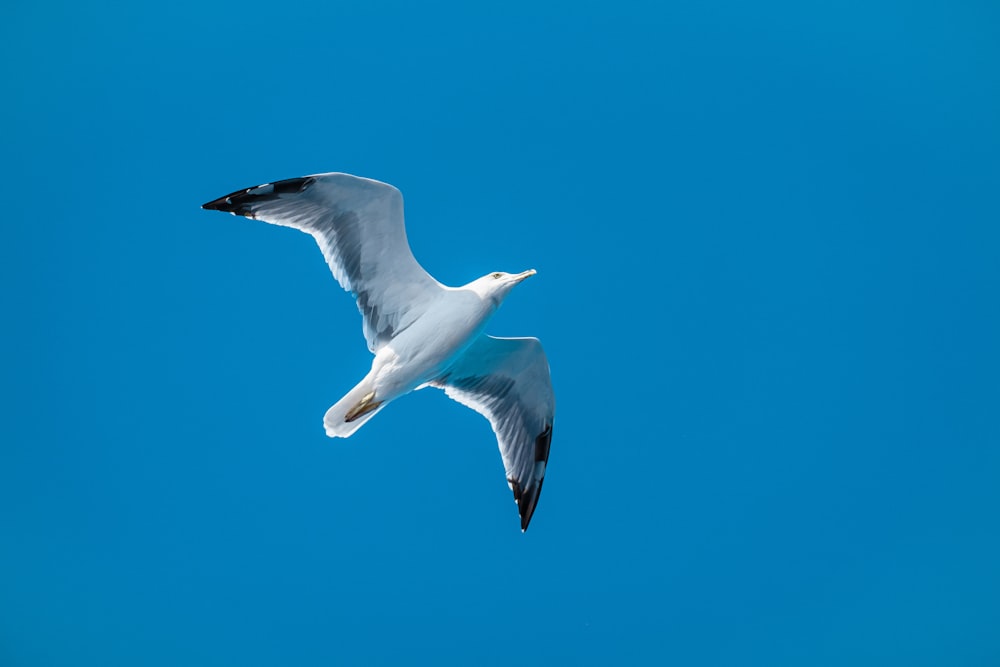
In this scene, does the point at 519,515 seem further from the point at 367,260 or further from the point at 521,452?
the point at 367,260

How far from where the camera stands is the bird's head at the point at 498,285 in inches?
297

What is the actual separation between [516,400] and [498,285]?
4.34 ft

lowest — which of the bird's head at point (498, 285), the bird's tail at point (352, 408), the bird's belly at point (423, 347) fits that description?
the bird's tail at point (352, 408)

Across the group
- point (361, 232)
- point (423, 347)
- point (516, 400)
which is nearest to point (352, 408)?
point (423, 347)

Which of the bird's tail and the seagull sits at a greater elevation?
the seagull

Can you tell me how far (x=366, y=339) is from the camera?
25.6 ft

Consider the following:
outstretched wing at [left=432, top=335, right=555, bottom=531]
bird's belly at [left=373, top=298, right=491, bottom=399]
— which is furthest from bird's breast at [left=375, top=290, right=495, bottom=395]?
outstretched wing at [left=432, top=335, right=555, bottom=531]

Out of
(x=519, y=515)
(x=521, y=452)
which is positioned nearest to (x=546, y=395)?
(x=521, y=452)

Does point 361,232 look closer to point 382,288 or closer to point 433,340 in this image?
point 382,288

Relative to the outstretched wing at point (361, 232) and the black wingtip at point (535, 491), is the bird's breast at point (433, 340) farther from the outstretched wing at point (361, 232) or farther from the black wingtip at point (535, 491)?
the black wingtip at point (535, 491)

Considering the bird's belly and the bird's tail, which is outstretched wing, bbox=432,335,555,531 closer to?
the bird's belly

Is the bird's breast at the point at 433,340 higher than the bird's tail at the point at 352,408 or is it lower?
higher

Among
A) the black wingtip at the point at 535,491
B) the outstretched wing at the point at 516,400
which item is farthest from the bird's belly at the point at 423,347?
the black wingtip at the point at 535,491

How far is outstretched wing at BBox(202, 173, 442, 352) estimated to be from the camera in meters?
7.34
